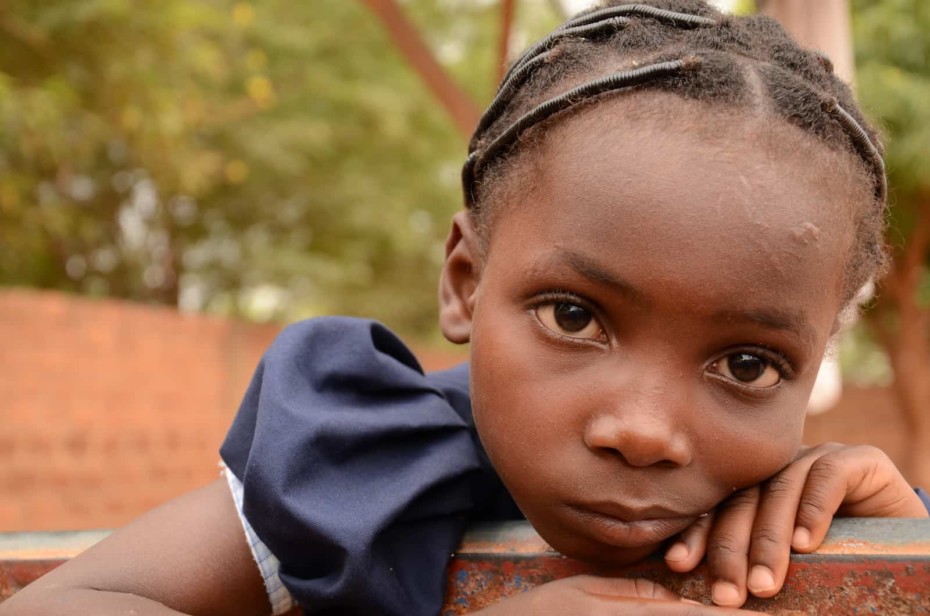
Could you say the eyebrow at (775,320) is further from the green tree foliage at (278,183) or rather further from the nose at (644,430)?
the green tree foliage at (278,183)

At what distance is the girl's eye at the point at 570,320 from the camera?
4.04 ft

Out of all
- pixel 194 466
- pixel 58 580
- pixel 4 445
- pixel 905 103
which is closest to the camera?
pixel 58 580

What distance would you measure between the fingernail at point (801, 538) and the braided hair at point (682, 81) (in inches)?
16.7

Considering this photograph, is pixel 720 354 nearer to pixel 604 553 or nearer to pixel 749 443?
pixel 749 443

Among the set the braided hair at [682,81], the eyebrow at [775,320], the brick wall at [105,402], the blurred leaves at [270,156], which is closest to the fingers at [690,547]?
the eyebrow at [775,320]

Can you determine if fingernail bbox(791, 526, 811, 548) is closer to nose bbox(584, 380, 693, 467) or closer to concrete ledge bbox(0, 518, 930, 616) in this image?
concrete ledge bbox(0, 518, 930, 616)

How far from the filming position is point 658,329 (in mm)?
1184

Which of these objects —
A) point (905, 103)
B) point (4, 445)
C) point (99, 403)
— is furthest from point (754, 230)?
point (905, 103)

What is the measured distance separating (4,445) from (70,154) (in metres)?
3.52

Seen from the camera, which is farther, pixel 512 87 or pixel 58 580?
pixel 512 87

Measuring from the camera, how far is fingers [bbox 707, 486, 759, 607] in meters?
1.11

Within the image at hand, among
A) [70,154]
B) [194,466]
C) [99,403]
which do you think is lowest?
[194,466]

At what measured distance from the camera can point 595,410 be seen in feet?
3.85

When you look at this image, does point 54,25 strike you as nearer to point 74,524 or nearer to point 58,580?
point 74,524
